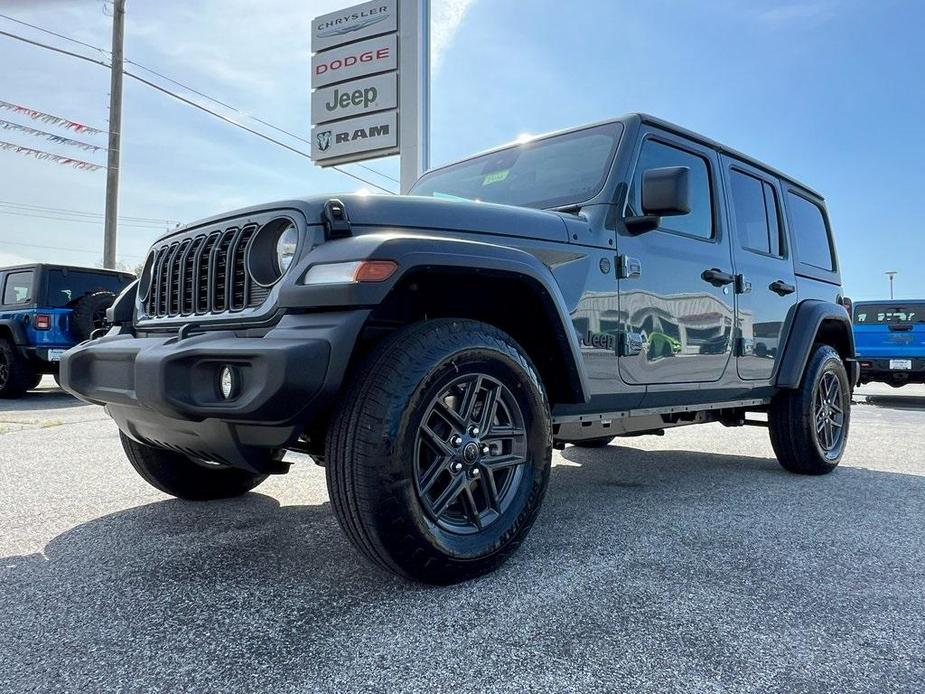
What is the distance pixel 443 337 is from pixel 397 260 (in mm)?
307

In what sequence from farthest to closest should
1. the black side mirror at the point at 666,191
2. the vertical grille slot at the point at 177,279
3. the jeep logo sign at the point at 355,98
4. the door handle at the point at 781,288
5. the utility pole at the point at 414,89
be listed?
the jeep logo sign at the point at 355,98, the utility pole at the point at 414,89, the door handle at the point at 781,288, the black side mirror at the point at 666,191, the vertical grille slot at the point at 177,279

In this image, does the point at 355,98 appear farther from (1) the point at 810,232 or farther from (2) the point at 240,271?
(2) the point at 240,271

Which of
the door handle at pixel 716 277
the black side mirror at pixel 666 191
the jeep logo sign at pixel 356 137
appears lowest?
the door handle at pixel 716 277

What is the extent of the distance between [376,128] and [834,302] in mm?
8738

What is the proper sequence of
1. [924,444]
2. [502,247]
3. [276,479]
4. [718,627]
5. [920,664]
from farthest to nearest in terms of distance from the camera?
1. [924,444]
2. [276,479]
3. [502,247]
4. [718,627]
5. [920,664]

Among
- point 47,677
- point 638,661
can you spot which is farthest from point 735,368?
point 47,677

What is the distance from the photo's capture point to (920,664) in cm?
175

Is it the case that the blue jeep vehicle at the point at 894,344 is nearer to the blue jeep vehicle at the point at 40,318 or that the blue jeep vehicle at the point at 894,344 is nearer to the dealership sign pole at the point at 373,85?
the dealership sign pole at the point at 373,85

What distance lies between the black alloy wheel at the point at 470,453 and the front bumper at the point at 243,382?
379mm

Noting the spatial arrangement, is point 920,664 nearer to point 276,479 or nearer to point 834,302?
point 276,479

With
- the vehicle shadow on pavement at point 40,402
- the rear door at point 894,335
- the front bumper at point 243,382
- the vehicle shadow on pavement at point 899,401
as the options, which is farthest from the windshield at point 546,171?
the rear door at point 894,335

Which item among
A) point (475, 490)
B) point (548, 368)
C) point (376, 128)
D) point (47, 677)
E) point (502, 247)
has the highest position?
point (376, 128)

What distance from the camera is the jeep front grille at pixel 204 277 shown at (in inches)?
92.2

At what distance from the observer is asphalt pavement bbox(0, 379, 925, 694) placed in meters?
1.68
